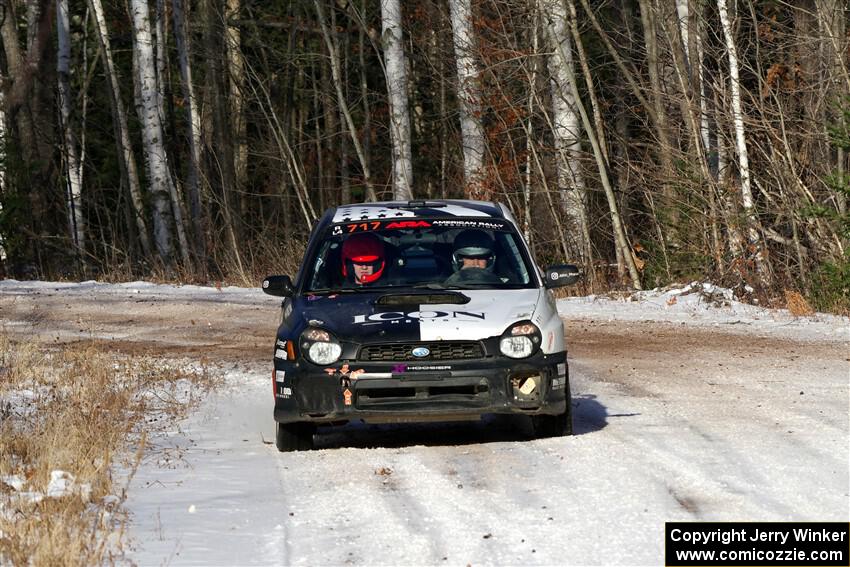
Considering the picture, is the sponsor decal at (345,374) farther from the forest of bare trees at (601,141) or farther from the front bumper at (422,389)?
the forest of bare trees at (601,141)

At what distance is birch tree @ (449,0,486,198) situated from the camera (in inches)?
976

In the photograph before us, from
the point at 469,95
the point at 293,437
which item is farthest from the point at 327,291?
the point at 469,95

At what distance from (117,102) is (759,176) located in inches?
829

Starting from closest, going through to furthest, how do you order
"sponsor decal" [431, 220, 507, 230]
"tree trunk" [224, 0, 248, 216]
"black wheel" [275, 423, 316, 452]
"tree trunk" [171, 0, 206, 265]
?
1. "black wheel" [275, 423, 316, 452]
2. "sponsor decal" [431, 220, 507, 230]
3. "tree trunk" [171, 0, 206, 265]
4. "tree trunk" [224, 0, 248, 216]

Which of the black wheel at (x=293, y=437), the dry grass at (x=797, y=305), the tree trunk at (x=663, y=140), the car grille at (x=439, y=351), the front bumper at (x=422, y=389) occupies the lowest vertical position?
the black wheel at (x=293, y=437)

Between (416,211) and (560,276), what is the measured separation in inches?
50.5

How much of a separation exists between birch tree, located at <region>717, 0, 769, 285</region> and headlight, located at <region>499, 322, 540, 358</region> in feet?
38.1

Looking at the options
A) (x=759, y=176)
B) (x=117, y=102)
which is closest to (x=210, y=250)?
(x=117, y=102)

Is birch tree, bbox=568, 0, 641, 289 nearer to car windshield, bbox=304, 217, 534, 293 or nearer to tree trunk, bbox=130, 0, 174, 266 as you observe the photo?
tree trunk, bbox=130, 0, 174, 266

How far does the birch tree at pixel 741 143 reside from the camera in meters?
19.9

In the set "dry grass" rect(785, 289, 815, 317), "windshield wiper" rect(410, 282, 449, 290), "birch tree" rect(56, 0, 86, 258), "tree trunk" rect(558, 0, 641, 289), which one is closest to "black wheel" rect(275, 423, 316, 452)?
"windshield wiper" rect(410, 282, 449, 290)

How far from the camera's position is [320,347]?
895 centimetres

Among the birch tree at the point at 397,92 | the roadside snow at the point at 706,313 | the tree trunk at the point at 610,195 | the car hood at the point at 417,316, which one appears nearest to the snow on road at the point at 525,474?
the car hood at the point at 417,316

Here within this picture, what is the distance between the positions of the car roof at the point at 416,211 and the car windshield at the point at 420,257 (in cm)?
9
